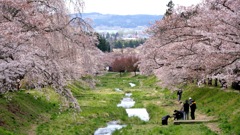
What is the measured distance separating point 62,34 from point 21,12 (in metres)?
2.63

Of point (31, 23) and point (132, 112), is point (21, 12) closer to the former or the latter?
point (31, 23)

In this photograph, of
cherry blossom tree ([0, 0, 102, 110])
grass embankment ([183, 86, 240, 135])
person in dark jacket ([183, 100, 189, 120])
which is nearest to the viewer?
cherry blossom tree ([0, 0, 102, 110])

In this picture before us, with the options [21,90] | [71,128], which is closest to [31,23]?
[71,128]

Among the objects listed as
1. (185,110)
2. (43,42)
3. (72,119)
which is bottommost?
(72,119)

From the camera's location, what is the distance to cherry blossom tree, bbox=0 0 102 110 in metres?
12.3

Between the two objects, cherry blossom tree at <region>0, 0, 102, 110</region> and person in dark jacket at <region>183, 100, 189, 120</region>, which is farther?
person in dark jacket at <region>183, 100, 189, 120</region>

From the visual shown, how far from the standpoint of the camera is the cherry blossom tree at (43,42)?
40.2 feet

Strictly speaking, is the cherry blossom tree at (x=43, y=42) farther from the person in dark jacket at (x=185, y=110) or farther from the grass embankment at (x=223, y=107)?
the person in dark jacket at (x=185, y=110)

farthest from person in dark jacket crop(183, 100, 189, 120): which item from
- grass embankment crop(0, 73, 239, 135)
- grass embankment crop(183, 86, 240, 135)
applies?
grass embankment crop(183, 86, 240, 135)

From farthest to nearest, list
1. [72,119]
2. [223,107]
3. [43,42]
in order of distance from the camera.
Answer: [72,119]
[223,107]
[43,42]

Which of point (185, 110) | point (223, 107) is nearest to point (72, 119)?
point (185, 110)

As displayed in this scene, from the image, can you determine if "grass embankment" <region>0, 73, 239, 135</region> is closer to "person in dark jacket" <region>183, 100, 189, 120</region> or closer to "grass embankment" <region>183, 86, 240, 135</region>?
"grass embankment" <region>183, 86, 240, 135</region>

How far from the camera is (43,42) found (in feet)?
43.1

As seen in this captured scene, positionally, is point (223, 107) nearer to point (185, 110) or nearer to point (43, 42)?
point (185, 110)
